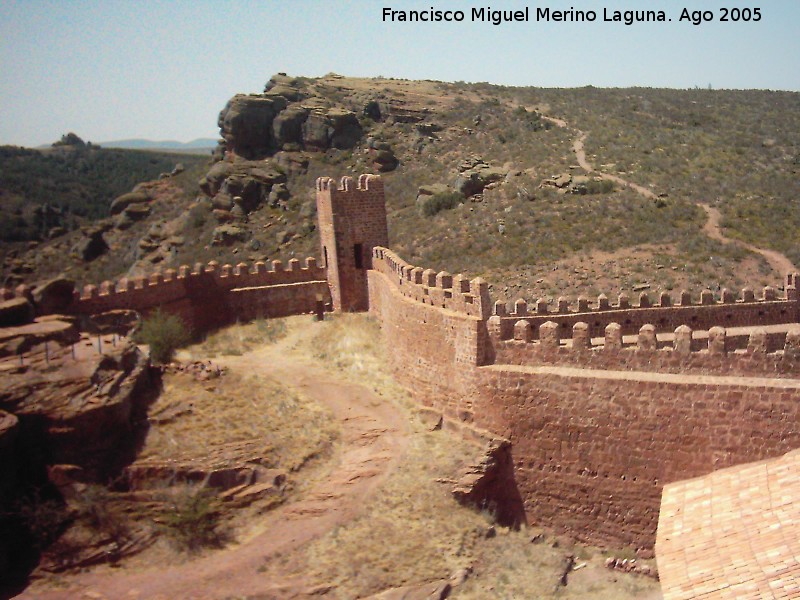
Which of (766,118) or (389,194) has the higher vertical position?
(766,118)

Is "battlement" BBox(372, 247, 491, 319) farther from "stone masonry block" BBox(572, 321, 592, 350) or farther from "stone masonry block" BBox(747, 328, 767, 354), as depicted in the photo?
"stone masonry block" BBox(747, 328, 767, 354)

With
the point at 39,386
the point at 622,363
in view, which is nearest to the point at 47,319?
the point at 39,386

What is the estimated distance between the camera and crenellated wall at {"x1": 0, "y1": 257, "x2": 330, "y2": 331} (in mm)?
22266

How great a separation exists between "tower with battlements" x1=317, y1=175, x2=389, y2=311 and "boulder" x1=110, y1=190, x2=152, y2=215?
38564mm

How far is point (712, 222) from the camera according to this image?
34156 mm

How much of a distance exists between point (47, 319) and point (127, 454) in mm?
4360

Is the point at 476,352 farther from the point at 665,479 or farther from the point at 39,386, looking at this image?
the point at 39,386

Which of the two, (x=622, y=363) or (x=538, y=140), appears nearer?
(x=622, y=363)

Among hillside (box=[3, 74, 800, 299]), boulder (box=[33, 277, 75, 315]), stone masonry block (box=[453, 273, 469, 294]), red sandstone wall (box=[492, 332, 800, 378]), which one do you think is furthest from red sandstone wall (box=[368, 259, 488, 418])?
hillside (box=[3, 74, 800, 299])

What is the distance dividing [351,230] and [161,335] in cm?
634

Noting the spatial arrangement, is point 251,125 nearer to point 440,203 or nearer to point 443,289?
point 440,203

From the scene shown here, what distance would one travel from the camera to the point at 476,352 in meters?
15.4

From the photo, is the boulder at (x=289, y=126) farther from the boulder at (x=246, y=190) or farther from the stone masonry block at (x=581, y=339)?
the stone masonry block at (x=581, y=339)

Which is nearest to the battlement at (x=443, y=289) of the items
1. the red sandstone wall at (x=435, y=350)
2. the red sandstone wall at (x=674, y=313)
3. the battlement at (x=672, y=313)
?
the red sandstone wall at (x=435, y=350)
